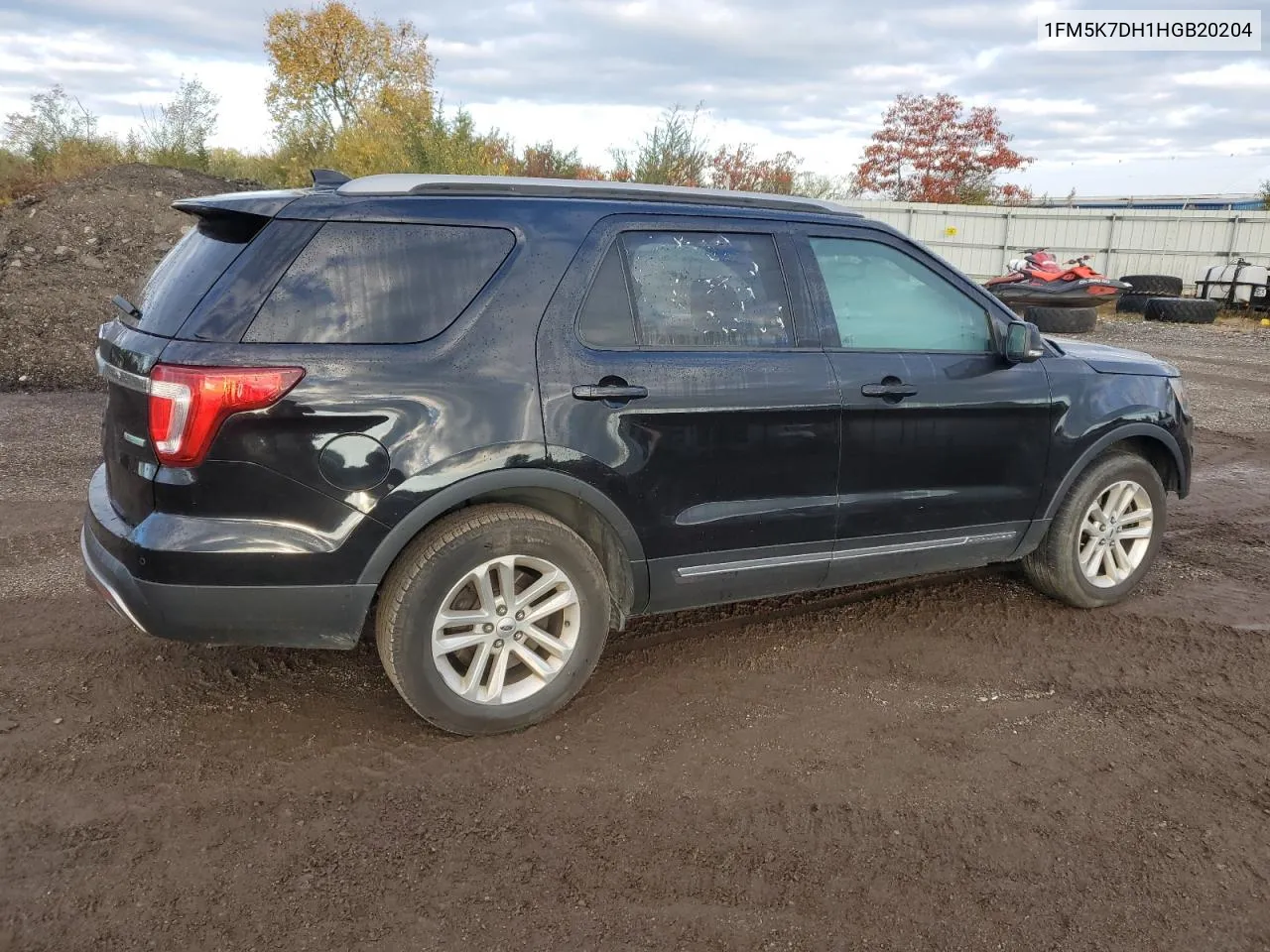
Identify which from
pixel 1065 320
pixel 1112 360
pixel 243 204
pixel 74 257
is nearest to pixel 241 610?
pixel 243 204

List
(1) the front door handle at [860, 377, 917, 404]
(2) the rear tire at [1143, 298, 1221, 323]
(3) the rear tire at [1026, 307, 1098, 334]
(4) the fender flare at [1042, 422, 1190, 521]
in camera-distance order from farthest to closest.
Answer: (2) the rear tire at [1143, 298, 1221, 323] → (3) the rear tire at [1026, 307, 1098, 334] → (4) the fender flare at [1042, 422, 1190, 521] → (1) the front door handle at [860, 377, 917, 404]

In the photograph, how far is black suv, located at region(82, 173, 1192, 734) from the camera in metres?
2.91

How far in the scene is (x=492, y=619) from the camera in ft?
10.6

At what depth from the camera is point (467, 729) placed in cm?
327

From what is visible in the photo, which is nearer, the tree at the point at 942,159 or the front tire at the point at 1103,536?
the front tire at the point at 1103,536

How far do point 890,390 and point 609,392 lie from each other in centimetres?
123

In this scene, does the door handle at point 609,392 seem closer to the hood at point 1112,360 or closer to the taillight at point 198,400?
the taillight at point 198,400

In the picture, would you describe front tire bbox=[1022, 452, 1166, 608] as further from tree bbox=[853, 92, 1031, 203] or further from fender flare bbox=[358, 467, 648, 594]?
tree bbox=[853, 92, 1031, 203]

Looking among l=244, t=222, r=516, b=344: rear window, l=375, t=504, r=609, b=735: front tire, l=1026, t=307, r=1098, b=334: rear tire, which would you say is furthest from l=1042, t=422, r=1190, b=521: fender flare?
l=1026, t=307, r=1098, b=334: rear tire

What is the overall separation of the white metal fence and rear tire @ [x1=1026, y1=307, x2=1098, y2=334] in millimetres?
8141

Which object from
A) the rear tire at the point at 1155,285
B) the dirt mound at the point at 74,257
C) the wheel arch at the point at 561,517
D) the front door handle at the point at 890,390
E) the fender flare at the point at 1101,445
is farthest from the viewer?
the rear tire at the point at 1155,285

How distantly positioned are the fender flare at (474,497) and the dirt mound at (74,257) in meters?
8.41

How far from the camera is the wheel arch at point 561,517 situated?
3.03 metres

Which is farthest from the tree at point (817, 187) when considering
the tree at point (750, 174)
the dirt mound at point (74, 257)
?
the dirt mound at point (74, 257)
